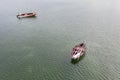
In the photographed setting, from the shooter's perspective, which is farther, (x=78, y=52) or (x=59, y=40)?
(x=59, y=40)

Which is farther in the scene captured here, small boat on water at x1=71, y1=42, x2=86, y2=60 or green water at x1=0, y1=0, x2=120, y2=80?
small boat on water at x1=71, y1=42, x2=86, y2=60

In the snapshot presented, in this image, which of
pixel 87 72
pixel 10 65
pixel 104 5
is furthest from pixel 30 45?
pixel 104 5

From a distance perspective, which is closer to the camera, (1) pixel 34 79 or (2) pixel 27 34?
(1) pixel 34 79

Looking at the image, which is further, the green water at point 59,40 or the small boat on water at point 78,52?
the small boat on water at point 78,52

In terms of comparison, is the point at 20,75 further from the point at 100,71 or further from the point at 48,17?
the point at 48,17

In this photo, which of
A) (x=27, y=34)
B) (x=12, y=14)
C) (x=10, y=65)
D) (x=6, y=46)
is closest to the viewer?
(x=10, y=65)

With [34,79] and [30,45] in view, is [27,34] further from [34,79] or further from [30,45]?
[34,79]

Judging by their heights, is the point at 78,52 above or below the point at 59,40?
above

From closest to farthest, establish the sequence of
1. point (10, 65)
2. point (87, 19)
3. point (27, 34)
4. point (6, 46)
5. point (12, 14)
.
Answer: point (10, 65), point (6, 46), point (27, 34), point (87, 19), point (12, 14)
